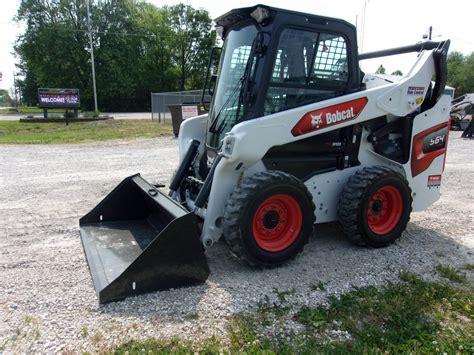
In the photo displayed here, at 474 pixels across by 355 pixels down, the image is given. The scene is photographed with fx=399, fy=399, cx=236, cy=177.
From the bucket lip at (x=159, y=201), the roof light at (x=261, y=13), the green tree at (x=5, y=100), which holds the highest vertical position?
the roof light at (x=261, y=13)

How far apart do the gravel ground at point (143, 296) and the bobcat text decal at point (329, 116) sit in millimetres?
1379

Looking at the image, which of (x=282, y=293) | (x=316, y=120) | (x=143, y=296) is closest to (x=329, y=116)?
(x=316, y=120)

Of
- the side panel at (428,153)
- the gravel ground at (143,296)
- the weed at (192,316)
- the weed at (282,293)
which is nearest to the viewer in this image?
the gravel ground at (143,296)

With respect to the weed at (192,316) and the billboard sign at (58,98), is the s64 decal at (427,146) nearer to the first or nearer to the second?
the weed at (192,316)


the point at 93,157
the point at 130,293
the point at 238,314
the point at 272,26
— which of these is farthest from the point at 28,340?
the point at 93,157

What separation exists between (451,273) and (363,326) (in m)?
1.45

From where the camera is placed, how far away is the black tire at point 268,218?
3.59 m

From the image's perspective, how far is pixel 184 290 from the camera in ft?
11.4

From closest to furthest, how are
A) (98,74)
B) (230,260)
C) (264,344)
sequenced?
(264,344) → (230,260) → (98,74)

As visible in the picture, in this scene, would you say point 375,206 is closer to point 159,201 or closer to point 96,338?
point 159,201

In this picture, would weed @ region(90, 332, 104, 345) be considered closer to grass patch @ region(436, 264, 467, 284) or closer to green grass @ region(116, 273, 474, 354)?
green grass @ region(116, 273, 474, 354)

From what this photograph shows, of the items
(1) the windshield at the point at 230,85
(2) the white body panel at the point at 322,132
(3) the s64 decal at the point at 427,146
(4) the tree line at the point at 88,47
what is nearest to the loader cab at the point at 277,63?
(1) the windshield at the point at 230,85

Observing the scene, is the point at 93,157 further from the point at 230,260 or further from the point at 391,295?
the point at 391,295

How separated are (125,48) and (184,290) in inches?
1640
